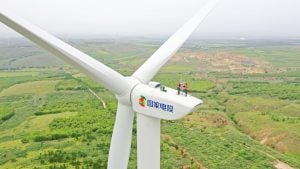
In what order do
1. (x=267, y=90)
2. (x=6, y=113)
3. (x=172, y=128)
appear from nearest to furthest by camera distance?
(x=172, y=128) < (x=6, y=113) < (x=267, y=90)

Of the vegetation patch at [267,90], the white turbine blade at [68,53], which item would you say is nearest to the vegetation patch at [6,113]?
the vegetation patch at [267,90]

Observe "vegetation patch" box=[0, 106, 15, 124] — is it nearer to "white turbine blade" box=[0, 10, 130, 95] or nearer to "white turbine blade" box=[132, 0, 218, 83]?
"white turbine blade" box=[132, 0, 218, 83]

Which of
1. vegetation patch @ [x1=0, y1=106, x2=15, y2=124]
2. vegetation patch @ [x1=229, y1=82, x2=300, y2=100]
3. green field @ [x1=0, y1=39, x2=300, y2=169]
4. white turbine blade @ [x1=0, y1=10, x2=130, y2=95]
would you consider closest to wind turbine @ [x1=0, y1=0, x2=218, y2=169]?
white turbine blade @ [x1=0, y1=10, x2=130, y2=95]

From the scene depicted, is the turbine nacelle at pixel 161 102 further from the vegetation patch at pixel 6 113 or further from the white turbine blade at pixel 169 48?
the vegetation patch at pixel 6 113

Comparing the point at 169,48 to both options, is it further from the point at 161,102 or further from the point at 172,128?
the point at 172,128

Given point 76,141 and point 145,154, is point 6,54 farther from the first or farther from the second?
point 145,154

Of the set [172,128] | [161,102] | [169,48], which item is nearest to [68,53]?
[161,102]

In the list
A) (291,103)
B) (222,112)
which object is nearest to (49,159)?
(222,112)
